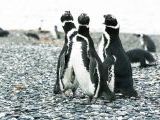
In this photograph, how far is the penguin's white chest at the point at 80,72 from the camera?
681 centimetres

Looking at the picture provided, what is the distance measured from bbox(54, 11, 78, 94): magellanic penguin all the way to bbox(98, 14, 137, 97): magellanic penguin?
49 cm

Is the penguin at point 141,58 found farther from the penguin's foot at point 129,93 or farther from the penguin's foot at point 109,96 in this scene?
the penguin's foot at point 109,96

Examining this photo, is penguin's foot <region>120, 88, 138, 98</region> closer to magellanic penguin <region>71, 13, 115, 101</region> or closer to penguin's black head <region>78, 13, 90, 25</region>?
magellanic penguin <region>71, 13, 115, 101</region>

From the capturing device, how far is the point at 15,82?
30.6 feet

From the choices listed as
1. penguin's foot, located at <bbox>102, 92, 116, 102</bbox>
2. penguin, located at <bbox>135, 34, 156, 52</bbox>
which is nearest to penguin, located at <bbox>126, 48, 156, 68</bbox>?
penguin's foot, located at <bbox>102, 92, 116, 102</bbox>

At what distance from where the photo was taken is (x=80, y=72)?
22.5 feet

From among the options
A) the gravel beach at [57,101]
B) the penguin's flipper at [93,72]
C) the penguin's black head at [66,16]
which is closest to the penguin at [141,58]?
the gravel beach at [57,101]

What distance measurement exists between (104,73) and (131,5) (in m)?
30.2

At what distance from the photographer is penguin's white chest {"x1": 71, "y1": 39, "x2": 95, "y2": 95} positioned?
6811 mm

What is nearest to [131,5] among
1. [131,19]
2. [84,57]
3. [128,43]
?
[131,19]

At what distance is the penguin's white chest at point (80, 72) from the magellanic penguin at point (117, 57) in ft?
1.63

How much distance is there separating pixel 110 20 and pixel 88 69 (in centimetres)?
84

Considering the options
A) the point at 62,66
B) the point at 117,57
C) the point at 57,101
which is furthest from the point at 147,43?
the point at 57,101

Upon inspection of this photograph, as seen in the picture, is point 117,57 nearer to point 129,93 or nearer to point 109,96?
point 129,93
